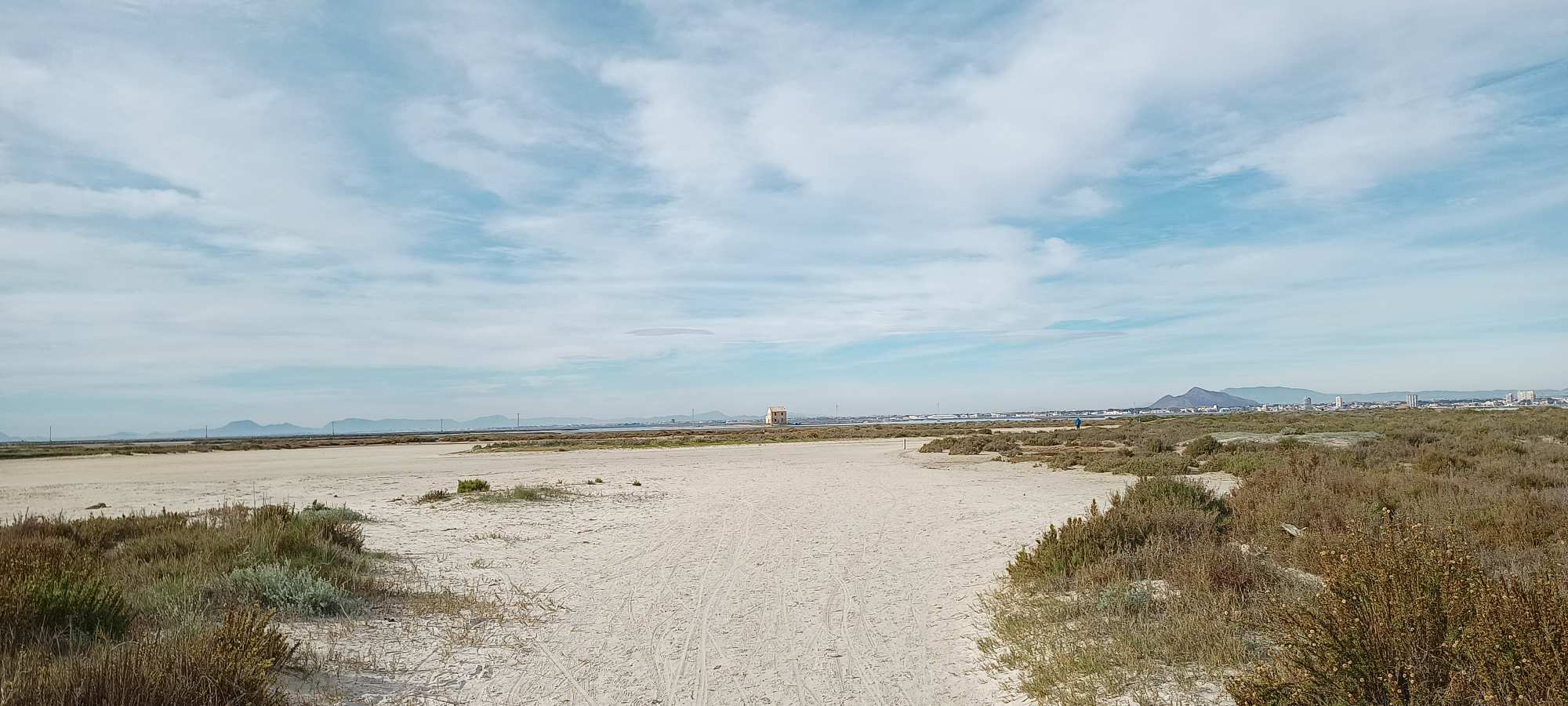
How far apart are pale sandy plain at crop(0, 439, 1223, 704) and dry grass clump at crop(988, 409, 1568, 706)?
0.84m

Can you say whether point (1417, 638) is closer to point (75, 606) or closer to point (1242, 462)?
point (75, 606)

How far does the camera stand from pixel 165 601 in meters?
6.88

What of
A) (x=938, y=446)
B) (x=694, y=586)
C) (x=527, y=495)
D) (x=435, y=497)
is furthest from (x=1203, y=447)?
(x=435, y=497)

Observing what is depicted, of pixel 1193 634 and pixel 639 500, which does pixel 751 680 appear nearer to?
pixel 1193 634

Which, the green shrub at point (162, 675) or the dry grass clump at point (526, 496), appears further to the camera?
the dry grass clump at point (526, 496)

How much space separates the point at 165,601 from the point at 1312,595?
385 inches

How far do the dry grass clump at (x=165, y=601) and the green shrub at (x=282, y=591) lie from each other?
0.5 inches

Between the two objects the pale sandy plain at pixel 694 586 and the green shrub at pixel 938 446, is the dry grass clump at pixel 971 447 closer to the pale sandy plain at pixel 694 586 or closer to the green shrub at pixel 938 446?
the green shrub at pixel 938 446

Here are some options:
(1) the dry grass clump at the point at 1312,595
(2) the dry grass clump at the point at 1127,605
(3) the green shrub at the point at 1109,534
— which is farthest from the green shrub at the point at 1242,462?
(2) the dry grass clump at the point at 1127,605

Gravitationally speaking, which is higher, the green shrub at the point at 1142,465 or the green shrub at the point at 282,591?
the green shrub at the point at 282,591

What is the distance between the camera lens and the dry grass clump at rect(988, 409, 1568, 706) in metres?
3.98

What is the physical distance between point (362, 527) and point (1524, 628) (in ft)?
52.0

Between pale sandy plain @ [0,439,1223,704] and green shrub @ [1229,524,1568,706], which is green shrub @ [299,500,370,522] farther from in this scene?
green shrub @ [1229,524,1568,706]

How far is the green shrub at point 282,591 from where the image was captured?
7.42 meters
